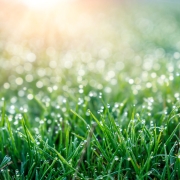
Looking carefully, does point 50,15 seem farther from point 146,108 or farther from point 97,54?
point 146,108

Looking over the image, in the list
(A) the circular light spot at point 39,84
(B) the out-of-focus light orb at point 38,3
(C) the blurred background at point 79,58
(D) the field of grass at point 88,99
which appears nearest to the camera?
(D) the field of grass at point 88,99

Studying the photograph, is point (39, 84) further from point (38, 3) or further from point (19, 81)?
point (38, 3)

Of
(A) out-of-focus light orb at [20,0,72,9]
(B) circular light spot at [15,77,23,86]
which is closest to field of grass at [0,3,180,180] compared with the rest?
(B) circular light spot at [15,77,23,86]

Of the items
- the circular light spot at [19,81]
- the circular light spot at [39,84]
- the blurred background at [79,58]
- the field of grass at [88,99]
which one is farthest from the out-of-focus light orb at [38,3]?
the circular light spot at [39,84]

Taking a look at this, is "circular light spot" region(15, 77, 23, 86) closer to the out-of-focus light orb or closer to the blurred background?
the blurred background

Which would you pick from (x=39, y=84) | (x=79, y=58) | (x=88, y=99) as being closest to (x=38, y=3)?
(x=79, y=58)

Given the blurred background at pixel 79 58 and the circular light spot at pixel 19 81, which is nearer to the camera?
the blurred background at pixel 79 58

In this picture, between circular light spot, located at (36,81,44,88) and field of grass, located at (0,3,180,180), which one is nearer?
field of grass, located at (0,3,180,180)

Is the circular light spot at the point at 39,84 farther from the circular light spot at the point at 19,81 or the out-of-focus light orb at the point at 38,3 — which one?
the out-of-focus light orb at the point at 38,3

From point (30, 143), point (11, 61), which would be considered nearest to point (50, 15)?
point (11, 61)

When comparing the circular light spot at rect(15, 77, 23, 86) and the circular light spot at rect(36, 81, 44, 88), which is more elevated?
the circular light spot at rect(15, 77, 23, 86)
